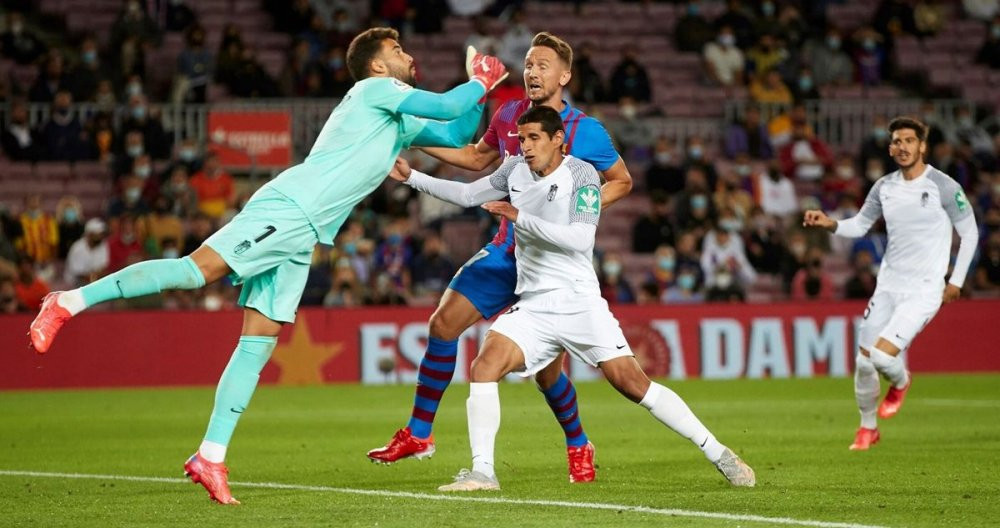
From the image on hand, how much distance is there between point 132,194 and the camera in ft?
75.9

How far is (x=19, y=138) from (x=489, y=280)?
1622 cm

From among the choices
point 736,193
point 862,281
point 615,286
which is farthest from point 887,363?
point 736,193

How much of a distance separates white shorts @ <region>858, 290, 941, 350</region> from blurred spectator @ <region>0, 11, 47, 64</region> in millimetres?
16904

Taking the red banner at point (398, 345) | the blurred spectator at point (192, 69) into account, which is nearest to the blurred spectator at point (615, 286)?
the red banner at point (398, 345)

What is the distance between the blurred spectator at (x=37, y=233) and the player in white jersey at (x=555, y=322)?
14.7 meters

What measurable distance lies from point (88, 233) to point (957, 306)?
1154 centimetres

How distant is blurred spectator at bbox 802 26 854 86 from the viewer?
93.9 feet

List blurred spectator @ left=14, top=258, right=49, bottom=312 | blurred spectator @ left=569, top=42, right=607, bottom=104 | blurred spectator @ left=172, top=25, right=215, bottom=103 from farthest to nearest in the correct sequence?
blurred spectator @ left=569, top=42, right=607, bottom=104, blurred spectator @ left=172, top=25, right=215, bottom=103, blurred spectator @ left=14, top=258, right=49, bottom=312

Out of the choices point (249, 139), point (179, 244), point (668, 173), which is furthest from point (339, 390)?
point (668, 173)

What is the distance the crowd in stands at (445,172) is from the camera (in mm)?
22359

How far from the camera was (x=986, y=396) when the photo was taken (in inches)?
695

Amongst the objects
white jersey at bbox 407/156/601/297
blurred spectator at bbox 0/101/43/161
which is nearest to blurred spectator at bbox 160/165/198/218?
blurred spectator at bbox 0/101/43/161

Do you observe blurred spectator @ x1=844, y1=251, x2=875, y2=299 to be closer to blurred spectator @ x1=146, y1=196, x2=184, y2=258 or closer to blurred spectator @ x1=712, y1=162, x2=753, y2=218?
blurred spectator @ x1=712, y1=162, x2=753, y2=218

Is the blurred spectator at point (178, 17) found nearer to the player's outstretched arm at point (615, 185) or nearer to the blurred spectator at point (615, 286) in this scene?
the blurred spectator at point (615, 286)
